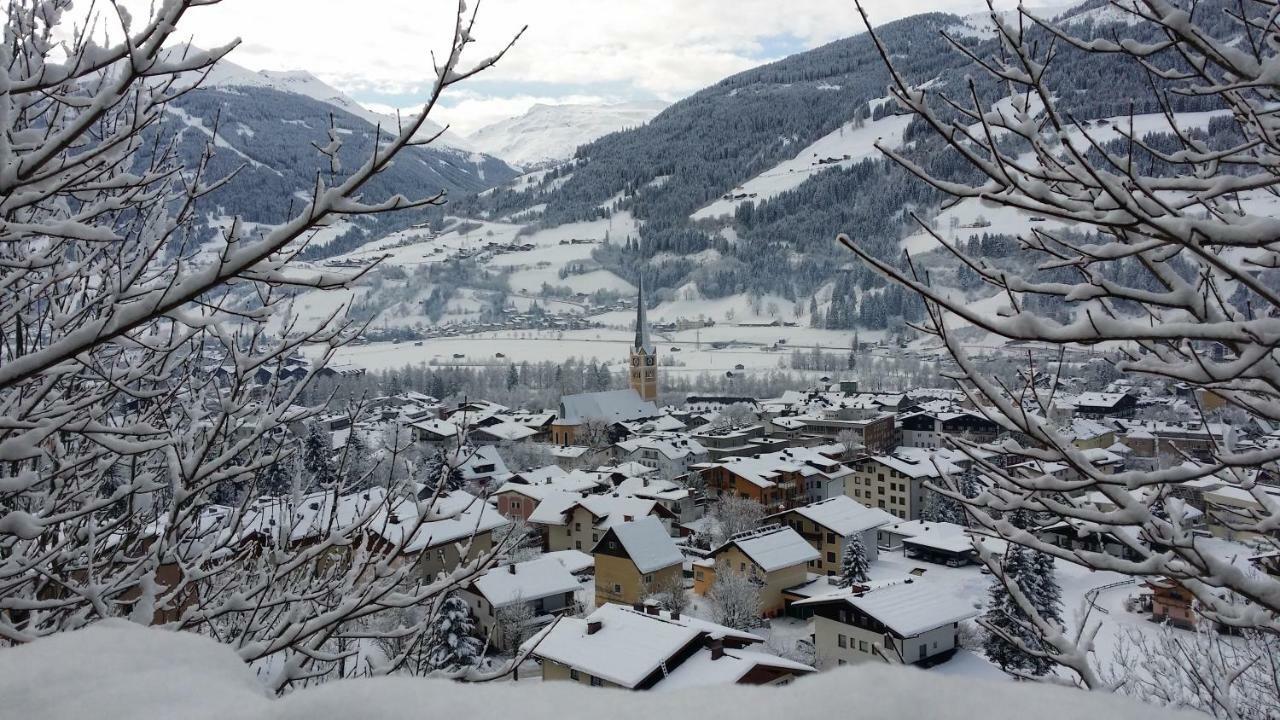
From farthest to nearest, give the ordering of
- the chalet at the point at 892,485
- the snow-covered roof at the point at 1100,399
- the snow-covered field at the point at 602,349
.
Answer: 1. the snow-covered field at the point at 602,349
2. the snow-covered roof at the point at 1100,399
3. the chalet at the point at 892,485

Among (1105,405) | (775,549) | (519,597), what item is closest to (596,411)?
(1105,405)

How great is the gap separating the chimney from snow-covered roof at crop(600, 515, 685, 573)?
290 inches

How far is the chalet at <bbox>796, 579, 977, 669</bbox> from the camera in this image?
47.5 ft

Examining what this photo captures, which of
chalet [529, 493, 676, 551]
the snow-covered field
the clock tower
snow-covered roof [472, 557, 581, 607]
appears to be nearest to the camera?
snow-covered roof [472, 557, 581, 607]

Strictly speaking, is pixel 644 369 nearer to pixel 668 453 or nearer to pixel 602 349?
pixel 668 453

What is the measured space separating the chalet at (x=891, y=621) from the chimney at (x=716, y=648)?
10.7 ft

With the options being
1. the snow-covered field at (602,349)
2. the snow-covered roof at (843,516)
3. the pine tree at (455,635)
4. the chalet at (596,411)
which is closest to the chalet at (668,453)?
the chalet at (596,411)

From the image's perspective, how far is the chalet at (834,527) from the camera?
22484mm

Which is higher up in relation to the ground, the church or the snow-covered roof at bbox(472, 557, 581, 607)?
the snow-covered roof at bbox(472, 557, 581, 607)

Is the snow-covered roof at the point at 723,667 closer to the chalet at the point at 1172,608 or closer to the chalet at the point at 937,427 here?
the chalet at the point at 1172,608

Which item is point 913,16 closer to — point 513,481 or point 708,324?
point 708,324

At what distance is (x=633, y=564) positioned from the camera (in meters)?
19.7

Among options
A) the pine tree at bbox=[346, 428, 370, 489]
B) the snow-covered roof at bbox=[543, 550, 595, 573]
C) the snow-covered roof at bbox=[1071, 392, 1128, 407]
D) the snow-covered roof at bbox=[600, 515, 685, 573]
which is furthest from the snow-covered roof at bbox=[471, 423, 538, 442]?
the snow-covered roof at bbox=[1071, 392, 1128, 407]

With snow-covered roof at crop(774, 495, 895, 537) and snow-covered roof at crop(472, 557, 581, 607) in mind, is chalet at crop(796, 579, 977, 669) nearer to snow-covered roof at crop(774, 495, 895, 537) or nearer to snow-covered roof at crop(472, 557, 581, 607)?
snow-covered roof at crop(472, 557, 581, 607)
